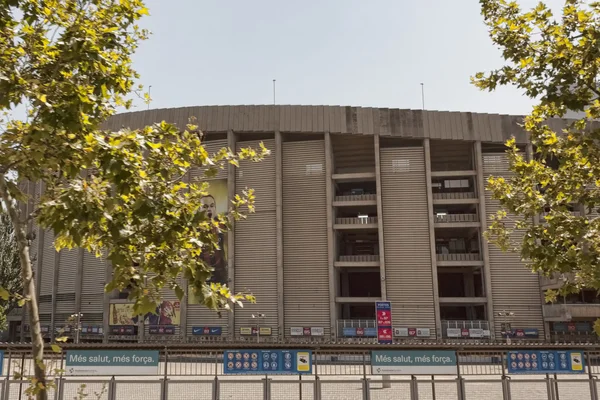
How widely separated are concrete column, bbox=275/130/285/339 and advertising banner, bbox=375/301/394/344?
685 inches

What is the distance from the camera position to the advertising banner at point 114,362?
13.2 m

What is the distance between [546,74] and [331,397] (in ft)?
31.0

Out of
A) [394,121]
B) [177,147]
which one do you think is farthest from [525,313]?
[177,147]

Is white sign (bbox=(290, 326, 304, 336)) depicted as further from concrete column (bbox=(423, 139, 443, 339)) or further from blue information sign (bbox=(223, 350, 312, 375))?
blue information sign (bbox=(223, 350, 312, 375))

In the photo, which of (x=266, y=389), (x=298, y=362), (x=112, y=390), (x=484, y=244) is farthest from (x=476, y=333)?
(x=112, y=390)

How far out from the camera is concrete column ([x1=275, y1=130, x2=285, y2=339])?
1861 inches

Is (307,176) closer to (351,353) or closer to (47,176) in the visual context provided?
(351,353)

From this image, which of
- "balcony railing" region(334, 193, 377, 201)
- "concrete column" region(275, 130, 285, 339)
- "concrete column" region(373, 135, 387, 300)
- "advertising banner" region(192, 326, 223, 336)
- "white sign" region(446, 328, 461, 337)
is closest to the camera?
"white sign" region(446, 328, 461, 337)

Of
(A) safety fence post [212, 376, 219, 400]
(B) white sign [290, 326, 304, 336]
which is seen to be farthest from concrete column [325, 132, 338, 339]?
(A) safety fence post [212, 376, 219, 400]

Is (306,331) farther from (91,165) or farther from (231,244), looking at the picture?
(91,165)

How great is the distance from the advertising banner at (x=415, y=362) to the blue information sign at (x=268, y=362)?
1.85m

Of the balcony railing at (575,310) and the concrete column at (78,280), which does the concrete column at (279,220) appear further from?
the balcony railing at (575,310)

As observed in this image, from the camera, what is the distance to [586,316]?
1773 inches

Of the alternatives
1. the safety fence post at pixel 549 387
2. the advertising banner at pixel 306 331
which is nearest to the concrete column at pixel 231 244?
the advertising banner at pixel 306 331
